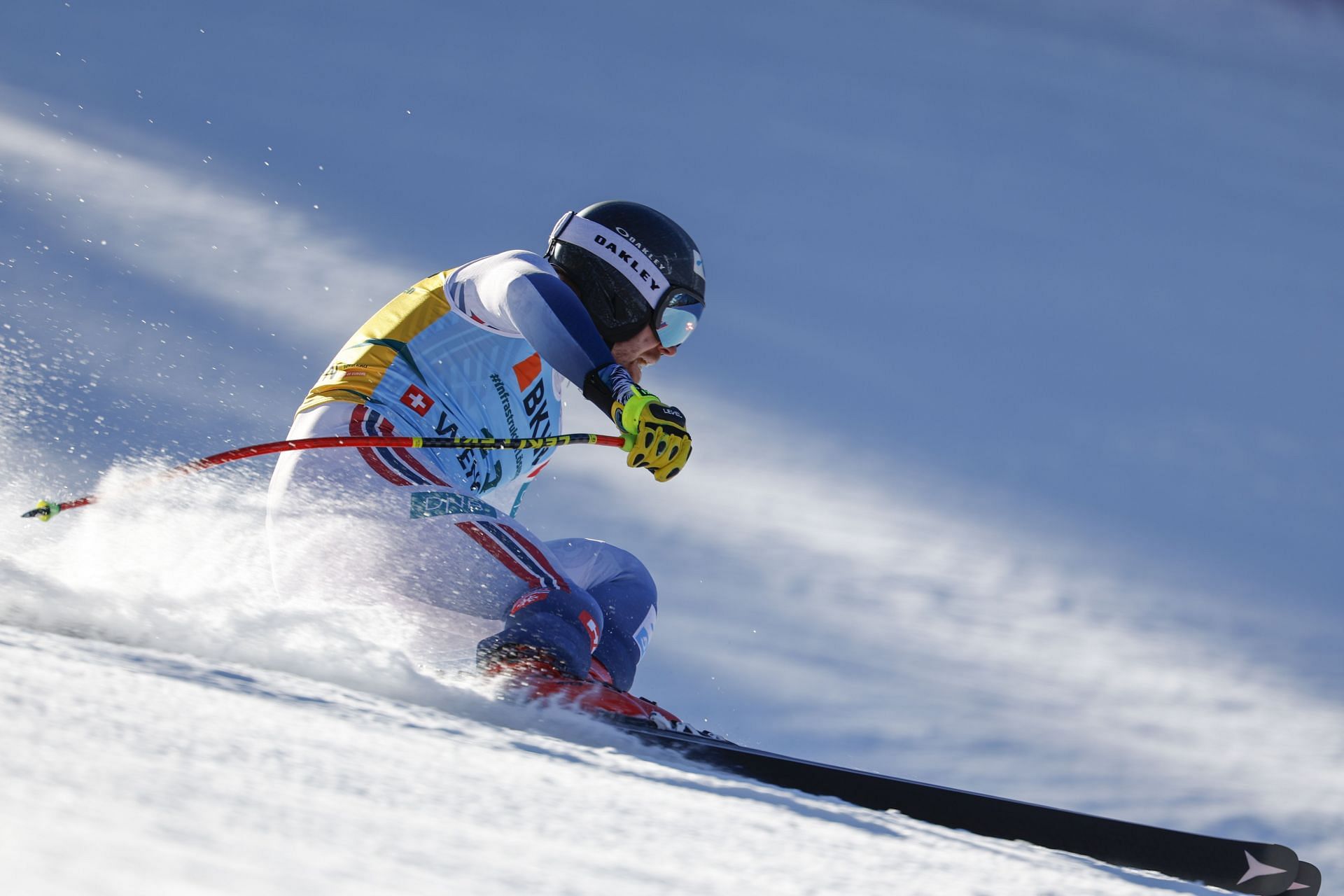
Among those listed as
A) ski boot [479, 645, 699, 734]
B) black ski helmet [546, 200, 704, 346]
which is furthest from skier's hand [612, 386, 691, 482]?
black ski helmet [546, 200, 704, 346]

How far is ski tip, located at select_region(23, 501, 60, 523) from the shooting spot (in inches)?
118

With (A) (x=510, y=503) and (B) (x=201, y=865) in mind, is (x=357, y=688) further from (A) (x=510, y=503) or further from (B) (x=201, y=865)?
(A) (x=510, y=503)

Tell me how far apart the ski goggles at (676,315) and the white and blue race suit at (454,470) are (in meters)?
0.44

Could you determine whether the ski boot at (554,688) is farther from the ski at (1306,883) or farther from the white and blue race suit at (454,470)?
the ski at (1306,883)

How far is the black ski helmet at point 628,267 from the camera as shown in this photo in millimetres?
3768

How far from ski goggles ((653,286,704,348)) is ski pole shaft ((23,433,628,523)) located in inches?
26.9

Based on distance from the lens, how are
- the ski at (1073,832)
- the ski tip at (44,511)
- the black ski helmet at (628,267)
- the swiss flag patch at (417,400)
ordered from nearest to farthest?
1. the ski at (1073,832)
2. the ski tip at (44,511)
3. the swiss flag patch at (417,400)
4. the black ski helmet at (628,267)

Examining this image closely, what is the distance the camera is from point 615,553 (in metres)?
4.08

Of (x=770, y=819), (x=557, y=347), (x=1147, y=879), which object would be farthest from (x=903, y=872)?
(x=557, y=347)

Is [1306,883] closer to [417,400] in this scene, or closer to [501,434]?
[501,434]

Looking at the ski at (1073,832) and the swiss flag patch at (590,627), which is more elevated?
the swiss flag patch at (590,627)

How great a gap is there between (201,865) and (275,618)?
174 cm

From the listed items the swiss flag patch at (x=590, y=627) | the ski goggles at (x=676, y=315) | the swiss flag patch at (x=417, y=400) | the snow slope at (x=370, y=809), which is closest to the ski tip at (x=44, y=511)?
the snow slope at (x=370, y=809)

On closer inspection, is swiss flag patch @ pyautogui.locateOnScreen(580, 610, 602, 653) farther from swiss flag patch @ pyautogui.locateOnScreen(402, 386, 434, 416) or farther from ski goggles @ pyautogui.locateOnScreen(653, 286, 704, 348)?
ski goggles @ pyautogui.locateOnScreen(653, 286, 704, 348)
